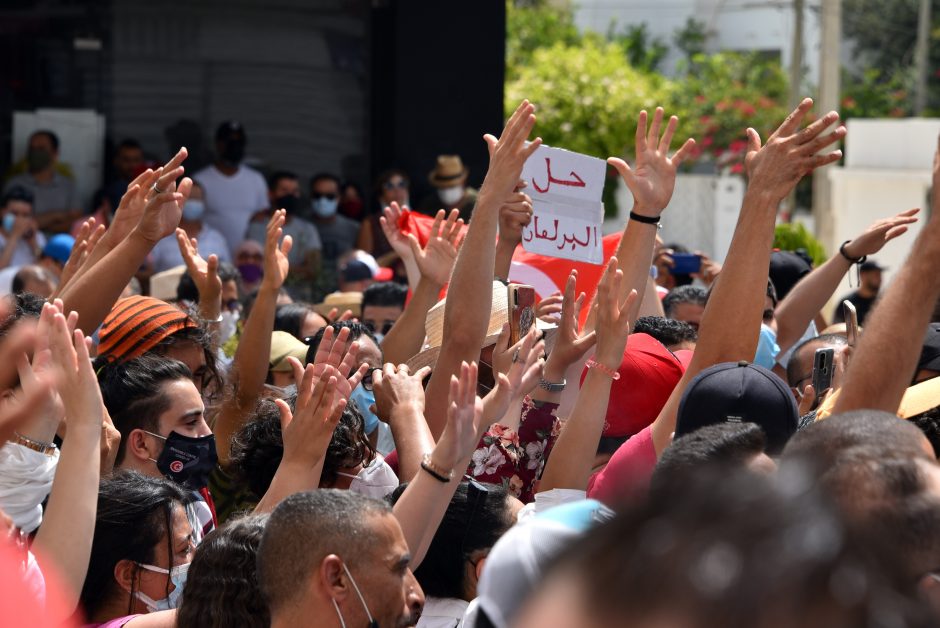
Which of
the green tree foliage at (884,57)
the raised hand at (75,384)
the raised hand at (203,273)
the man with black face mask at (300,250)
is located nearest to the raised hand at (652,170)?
the raised hand at (203,273)

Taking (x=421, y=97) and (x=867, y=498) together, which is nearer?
(x=867, y=498)

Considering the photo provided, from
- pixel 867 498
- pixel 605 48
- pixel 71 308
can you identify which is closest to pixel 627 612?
pixel 867 498

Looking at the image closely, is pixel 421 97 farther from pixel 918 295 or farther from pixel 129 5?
pixel 918 295

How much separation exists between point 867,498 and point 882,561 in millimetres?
853

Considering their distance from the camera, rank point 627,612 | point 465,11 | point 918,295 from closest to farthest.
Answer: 1. point 627,612
2. point 918,295
3. point 465,11

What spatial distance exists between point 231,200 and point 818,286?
256 inches

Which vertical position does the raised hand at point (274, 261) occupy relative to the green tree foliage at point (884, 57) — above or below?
below

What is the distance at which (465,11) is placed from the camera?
38.3 ft

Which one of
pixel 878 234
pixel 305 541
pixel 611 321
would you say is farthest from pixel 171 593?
pixel 878 234

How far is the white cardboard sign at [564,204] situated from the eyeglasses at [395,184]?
18.5 feet

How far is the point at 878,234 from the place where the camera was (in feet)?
17.1

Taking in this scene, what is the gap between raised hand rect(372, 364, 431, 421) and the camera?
377 cm

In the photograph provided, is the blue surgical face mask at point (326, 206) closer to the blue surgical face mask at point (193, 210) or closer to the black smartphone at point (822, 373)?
the blue surgical face mask at point (193, 210)

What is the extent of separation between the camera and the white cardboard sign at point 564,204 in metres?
5.38
